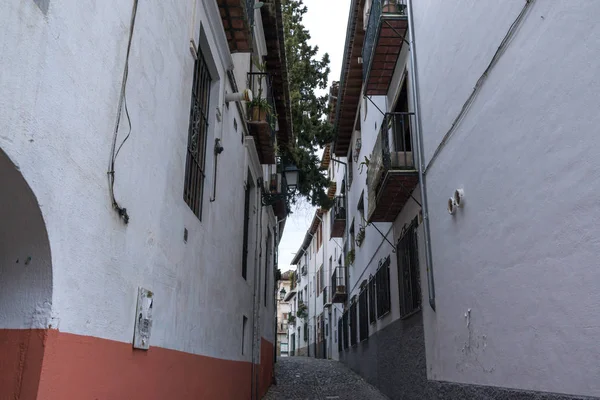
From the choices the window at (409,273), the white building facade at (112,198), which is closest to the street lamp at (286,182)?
the window at (409,273)

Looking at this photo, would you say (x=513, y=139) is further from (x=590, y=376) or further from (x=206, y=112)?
(x=206, y=112)

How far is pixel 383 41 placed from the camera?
908 centimetres

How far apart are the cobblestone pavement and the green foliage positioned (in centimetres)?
509

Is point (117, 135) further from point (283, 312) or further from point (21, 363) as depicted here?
point (283, 312)

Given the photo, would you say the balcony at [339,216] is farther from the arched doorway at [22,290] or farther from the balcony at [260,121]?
the arched doorway at [22,290]

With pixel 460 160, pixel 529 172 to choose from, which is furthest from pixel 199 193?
pixel 529 172

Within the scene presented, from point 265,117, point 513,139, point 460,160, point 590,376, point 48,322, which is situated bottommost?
point 590,376

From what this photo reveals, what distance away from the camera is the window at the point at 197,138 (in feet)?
18.1

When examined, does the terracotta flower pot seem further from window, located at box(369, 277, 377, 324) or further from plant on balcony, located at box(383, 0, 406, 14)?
window, located at box(369, 277, 377, 324)

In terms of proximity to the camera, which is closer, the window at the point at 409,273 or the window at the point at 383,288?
the window at the point at 409,273

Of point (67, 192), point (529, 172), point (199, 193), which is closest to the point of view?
point (67, 192)

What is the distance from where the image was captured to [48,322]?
243 cm

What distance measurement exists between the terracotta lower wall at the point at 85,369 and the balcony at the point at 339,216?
14.9m

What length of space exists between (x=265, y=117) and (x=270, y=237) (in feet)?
21.6
